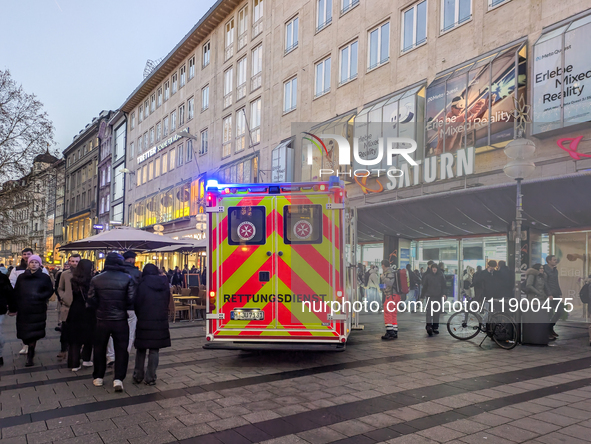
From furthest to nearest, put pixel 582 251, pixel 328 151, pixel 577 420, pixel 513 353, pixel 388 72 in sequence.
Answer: pixel 328 151 → pixel 388 72 → pixel 582 251 → pixel 513 353 → pixel 577 420

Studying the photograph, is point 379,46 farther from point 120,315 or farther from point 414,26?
point 120,315

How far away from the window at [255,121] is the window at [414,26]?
11880mm

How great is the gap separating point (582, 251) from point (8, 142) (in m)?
24.5

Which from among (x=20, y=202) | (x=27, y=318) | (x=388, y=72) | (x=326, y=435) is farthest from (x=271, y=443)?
(x=20, y=202)

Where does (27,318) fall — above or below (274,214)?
below

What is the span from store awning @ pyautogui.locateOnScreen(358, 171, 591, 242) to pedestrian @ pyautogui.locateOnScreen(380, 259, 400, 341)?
580 cm

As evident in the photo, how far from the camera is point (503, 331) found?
9594 millimetres

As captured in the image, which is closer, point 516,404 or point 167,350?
point 516,404

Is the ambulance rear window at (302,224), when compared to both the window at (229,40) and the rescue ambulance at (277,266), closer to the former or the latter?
the rescue ambulance at (277,266)

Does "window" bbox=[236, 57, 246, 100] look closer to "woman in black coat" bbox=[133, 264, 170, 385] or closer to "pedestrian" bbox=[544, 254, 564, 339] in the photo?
"pedestrian" bbox=[544, 254, 564, 339]

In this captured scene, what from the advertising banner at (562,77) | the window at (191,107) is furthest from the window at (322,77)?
the window at (191,107)

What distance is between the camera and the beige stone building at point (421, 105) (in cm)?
1399

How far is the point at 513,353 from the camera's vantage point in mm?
9172

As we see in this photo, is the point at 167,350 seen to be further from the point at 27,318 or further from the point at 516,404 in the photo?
the point at 516,404
